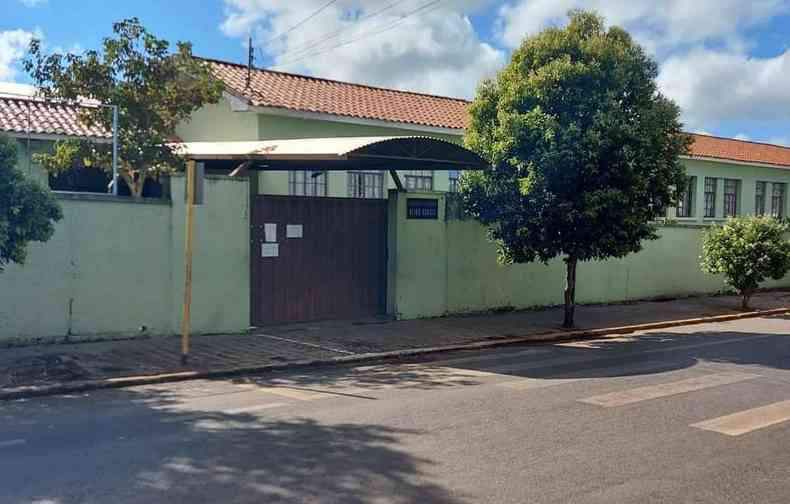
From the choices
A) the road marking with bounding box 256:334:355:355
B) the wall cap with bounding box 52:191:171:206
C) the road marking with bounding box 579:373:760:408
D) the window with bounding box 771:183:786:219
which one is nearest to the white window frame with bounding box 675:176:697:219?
the window with bounding box 771:183:786:219

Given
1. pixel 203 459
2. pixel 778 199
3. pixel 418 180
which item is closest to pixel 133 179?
pixel 418 180

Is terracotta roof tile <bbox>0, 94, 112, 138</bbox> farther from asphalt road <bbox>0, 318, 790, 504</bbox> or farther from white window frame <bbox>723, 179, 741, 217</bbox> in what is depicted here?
white window frame <bbox>723, 179, 741, 217</bbox>

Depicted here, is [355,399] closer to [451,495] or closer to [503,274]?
[451,495]

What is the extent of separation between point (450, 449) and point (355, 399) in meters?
2.09

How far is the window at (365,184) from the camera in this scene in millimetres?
17609

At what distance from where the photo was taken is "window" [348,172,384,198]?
17.6 m

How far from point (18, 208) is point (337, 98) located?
440 inches

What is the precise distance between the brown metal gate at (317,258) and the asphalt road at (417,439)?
3.41 metres

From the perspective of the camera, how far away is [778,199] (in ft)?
102

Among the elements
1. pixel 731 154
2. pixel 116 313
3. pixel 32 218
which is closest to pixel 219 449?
pixel 32 218

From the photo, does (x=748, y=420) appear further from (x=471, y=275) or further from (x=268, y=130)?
(x=268, y=130)

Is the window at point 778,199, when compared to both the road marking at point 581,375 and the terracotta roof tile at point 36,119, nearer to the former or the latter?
the road marking at point 581,375

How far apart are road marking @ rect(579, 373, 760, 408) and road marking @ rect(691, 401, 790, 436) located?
911 millimetres

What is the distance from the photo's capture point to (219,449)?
5.97 meters
